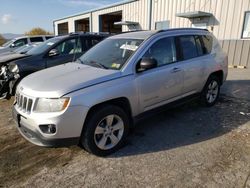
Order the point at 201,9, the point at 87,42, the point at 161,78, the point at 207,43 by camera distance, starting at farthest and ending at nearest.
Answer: the point at 201,9 → the point at 87,42 → the point at 207,43 → the point at 161,78

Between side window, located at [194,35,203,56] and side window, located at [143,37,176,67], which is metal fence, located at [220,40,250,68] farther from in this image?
side window, located at [143,37,176,67]

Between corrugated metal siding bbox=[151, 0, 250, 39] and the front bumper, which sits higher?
corrugated metal siding bbox=[151, 0, 250, 39]

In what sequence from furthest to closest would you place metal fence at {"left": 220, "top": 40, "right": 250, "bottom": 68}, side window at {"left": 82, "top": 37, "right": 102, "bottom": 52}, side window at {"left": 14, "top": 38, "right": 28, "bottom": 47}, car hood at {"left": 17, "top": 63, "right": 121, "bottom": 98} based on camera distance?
side window at {"left": 14, "top": 38, "right": 28, "bottom": 47}, metal fence at {"left": 220, "top": 40, "right": 250, "bottom": 68}, side window at {"left": 82, "top": 37, "right": 102, "bottom": 52}, car hood at {"left": 17, "top": 63, "right": 121, "bottom": 98}

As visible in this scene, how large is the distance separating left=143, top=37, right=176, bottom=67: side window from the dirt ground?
1321 millimetres

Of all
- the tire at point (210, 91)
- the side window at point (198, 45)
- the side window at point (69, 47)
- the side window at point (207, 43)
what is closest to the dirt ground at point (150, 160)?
the tire at point (210, 91)

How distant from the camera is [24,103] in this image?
3.11 m

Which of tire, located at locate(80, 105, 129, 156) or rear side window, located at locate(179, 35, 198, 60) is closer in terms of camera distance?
tire, located at locate(80, 105, 129, 156)

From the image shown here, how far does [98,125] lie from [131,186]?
37.8 inches

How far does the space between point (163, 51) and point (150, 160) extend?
6.40 feet

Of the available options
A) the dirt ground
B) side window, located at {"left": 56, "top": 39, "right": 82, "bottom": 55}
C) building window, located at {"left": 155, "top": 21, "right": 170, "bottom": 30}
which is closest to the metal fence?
building window, located at {"left": 155, "top": 21, "right": 170, "bottom": 30}

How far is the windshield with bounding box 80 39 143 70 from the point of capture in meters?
3.60

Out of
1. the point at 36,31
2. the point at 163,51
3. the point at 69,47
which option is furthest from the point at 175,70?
the point at 36,31

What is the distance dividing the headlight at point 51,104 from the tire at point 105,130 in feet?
1.41

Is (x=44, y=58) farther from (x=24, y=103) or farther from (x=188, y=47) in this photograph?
(x=188, y=47)
